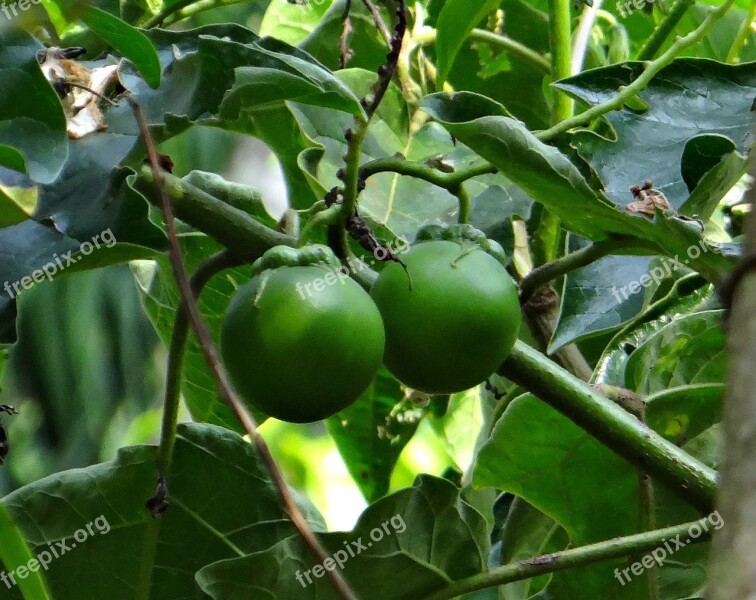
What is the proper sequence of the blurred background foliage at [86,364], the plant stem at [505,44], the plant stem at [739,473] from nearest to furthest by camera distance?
the plant stem at [739,473] → the plant stem at [505,44] → the blurred background foliage at [86,364]

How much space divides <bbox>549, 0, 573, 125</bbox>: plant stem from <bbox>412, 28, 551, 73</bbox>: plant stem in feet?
0.38

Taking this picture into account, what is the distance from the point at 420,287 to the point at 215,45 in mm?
205

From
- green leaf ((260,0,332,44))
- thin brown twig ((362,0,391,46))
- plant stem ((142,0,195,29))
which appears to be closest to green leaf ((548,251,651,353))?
thin brown twig ((362,0,391,46))

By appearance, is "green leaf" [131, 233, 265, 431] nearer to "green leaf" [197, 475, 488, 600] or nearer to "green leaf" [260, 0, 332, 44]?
"green leaf" [197, 475, 488, 600]

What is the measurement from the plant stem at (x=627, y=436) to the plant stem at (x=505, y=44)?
19.2 inches

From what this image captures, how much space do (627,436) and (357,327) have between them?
0.18m

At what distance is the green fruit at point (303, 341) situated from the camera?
1.82ft

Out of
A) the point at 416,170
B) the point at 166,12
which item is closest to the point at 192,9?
the point at 166,12

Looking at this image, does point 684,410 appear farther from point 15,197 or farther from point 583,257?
point 15,197

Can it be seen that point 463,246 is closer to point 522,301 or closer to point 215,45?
Answer: point 522,301

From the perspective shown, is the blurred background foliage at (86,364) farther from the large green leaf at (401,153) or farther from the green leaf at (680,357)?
the green leaf at (680,357)

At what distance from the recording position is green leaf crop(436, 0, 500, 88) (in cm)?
88

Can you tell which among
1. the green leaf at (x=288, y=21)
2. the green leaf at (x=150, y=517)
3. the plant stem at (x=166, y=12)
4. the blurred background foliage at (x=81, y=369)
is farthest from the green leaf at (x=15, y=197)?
the blurred background foliage at (x=81, y=369)

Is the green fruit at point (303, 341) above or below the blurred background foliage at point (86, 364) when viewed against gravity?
above
